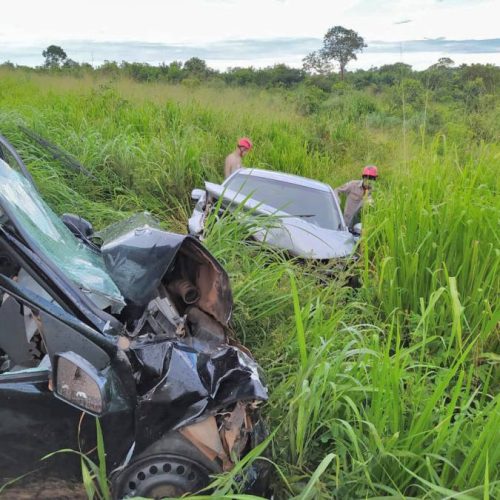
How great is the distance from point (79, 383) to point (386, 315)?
2221 mm

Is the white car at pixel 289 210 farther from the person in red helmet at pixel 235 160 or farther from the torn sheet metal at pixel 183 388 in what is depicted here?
the torn sheet metal at pixel 183 388

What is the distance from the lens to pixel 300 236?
464 cm

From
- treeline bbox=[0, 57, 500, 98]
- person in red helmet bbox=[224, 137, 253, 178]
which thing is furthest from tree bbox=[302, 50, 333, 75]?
person in red helmet bbox=[224, 137, 253, 178]

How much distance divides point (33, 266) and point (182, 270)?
905 millimetres

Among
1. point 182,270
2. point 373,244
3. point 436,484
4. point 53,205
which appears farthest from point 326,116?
point 436,484

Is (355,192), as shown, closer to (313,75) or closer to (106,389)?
(106,389)

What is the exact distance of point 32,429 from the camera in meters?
1.84

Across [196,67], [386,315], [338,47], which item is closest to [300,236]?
[386,315]

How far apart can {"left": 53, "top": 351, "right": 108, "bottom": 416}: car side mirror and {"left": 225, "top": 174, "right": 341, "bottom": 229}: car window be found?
383 centimetres

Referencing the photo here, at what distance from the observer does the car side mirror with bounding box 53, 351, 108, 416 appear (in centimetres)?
164

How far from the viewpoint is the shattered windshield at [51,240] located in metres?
2.10

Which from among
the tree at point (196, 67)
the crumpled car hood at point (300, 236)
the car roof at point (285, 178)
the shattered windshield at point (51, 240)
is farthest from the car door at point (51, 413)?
the tree at point (196, 67)

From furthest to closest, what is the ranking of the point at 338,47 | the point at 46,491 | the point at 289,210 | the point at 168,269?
the point at 338,47 → the point at 289,210 → the point at 168,269 → the point at 46,491

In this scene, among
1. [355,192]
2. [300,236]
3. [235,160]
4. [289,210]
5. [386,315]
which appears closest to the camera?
[386,315]
